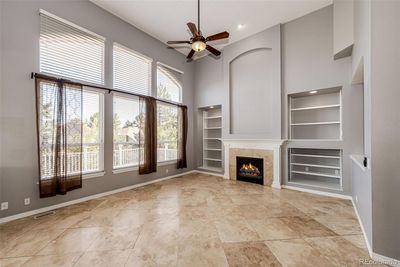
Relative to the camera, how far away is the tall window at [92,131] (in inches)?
148

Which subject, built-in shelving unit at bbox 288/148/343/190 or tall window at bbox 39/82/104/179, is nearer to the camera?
tall window at bbox 39/82/104/179

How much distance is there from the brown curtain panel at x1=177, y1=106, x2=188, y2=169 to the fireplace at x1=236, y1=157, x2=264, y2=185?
1.90 meters

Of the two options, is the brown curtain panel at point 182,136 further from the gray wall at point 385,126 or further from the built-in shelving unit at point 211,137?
the gray wall at point 385,126

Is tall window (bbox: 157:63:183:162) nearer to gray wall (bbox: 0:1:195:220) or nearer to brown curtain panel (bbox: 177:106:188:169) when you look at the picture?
brown curtain panel (bbox: 177:106:188:169)

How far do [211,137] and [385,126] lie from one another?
17.6 ft

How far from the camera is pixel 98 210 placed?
321 centimetres

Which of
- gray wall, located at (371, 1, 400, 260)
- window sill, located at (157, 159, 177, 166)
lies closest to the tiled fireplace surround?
window sill, located at (157, 159, 177, 166)

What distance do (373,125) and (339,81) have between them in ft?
8.59

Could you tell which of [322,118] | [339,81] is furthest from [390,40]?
[322,118]

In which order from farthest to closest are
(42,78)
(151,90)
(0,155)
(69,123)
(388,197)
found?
1. (151,90)
2. (69,123)
3. (42,78)
4. (0,155)
5. (388,197)

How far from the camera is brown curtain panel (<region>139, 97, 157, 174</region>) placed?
4734 millimetres

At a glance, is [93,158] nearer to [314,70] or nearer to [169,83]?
[169,83]

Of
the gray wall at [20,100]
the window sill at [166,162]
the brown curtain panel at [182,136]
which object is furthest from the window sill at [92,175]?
the brown curtain panel at [182,136]

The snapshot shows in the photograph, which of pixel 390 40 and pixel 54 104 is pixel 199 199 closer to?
pixel 54 104
